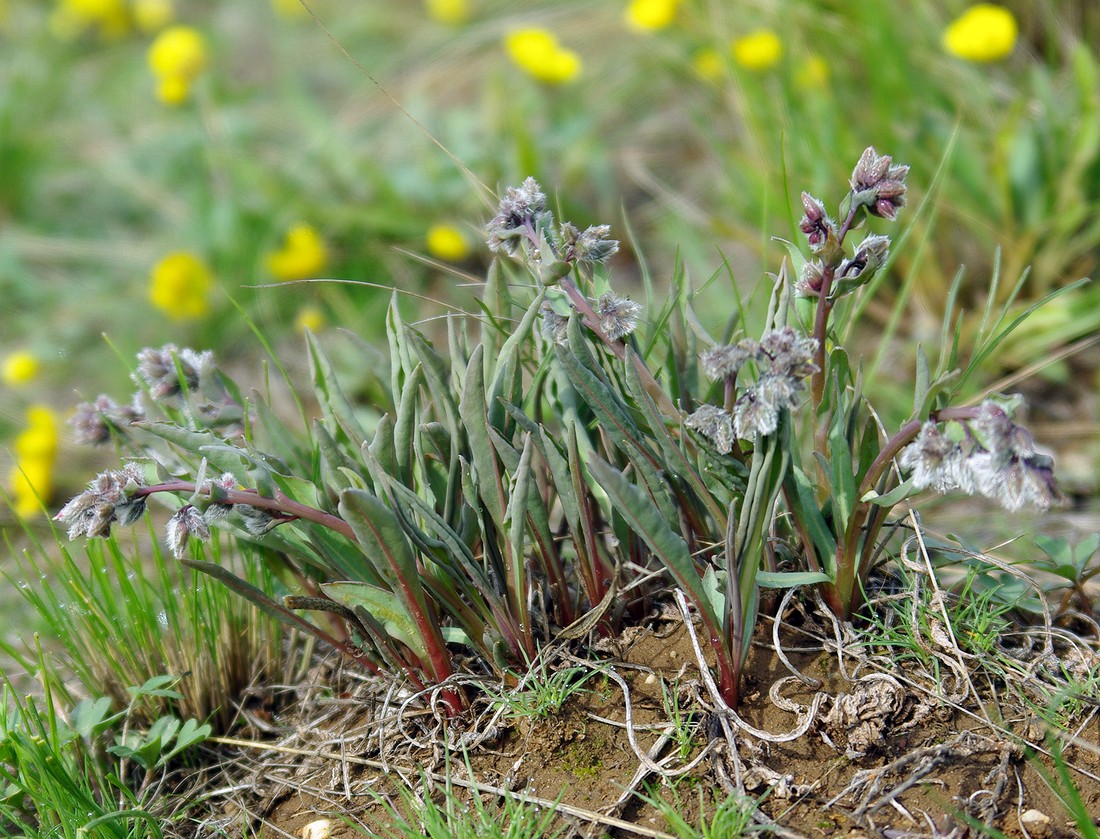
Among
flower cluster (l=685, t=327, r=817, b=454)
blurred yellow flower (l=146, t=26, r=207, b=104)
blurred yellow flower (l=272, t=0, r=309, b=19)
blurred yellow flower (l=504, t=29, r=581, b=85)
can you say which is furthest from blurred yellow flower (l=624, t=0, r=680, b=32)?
blurred yellow flower (l=272, t=0, r=309, b=19)

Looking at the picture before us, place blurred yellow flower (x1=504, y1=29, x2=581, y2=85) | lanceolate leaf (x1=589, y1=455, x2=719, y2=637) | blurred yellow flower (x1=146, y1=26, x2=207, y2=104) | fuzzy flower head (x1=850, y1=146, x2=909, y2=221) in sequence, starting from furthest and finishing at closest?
blurred yellow flower (x1=146, y1=26, x2=207, y2=104) → blurred yellow flower (x1=504, y1=29, x2=581, y2=85) → fuzzy flower head (x1=850, y1=146, x2=909, y2=221) → lanceolate leaf (x1=589, y1=455, x2=719, y2=637)

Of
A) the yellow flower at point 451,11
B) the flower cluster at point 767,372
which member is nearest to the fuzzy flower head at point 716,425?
the flower cluster at point 767,372

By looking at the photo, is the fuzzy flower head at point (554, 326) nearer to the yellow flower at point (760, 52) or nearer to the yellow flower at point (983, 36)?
the yellow flower at point (983, 36)

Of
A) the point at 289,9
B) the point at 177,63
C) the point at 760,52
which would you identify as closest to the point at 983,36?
the point at 760,52

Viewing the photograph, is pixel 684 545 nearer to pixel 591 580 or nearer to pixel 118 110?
pixel 591 580

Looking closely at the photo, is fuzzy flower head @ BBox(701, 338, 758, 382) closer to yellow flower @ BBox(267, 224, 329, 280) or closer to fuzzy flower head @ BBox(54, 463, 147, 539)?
fuzzy flower head @ BBox(54, 463, 147, 539)

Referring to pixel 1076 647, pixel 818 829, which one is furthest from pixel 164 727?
pixel 1076 647
